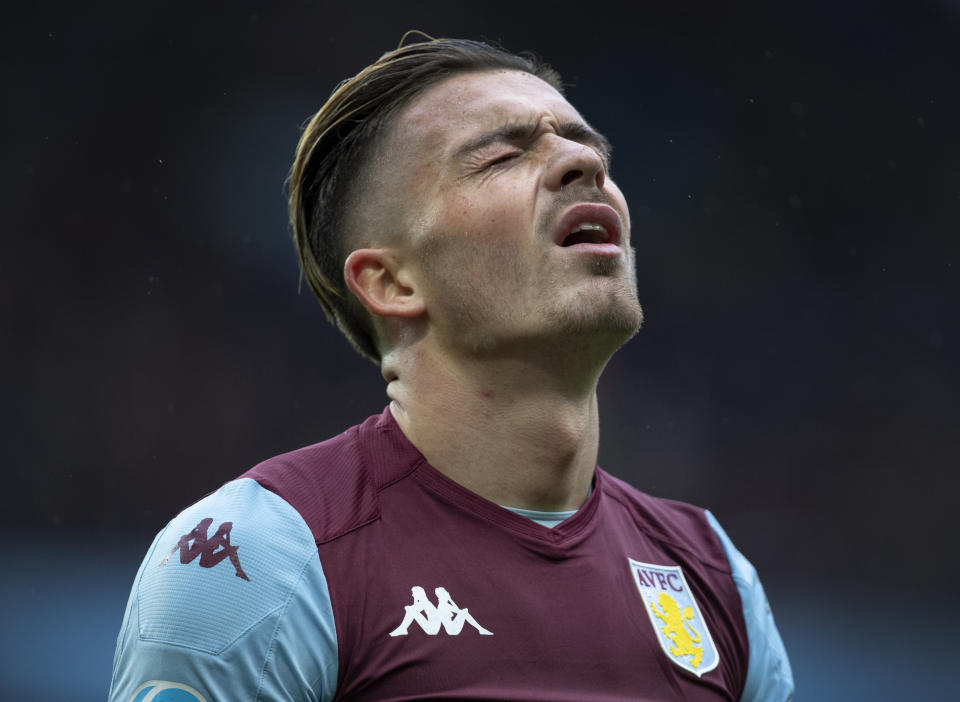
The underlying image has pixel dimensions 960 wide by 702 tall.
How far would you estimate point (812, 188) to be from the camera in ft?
26.6

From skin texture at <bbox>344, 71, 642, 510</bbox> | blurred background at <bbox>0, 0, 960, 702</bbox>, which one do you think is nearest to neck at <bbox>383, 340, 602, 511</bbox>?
skin texture at <bbox>344, 71, 642, 510</bbox>

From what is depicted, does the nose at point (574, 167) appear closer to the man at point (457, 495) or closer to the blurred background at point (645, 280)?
the man at point (457, 495)

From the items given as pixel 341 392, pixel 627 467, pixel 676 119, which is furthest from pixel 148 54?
pixel 627 467

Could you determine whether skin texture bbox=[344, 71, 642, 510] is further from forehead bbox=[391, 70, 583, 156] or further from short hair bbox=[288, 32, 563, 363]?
short hair bbox=[288, 32, 563, 363]

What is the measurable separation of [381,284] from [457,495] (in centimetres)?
53

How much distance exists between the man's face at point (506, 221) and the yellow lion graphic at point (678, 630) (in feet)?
1.81

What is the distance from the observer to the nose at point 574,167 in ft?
7.30

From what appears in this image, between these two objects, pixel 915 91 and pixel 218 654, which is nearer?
pixel 218 654

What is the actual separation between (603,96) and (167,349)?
3.75 m

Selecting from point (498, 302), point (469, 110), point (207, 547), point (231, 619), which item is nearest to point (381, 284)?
point (498, 302)

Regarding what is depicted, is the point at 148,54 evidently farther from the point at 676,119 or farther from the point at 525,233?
the point at 525,233

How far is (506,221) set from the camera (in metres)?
2.16

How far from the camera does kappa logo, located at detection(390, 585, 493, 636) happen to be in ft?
5.99

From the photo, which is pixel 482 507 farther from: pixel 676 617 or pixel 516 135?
pixel 516 135
